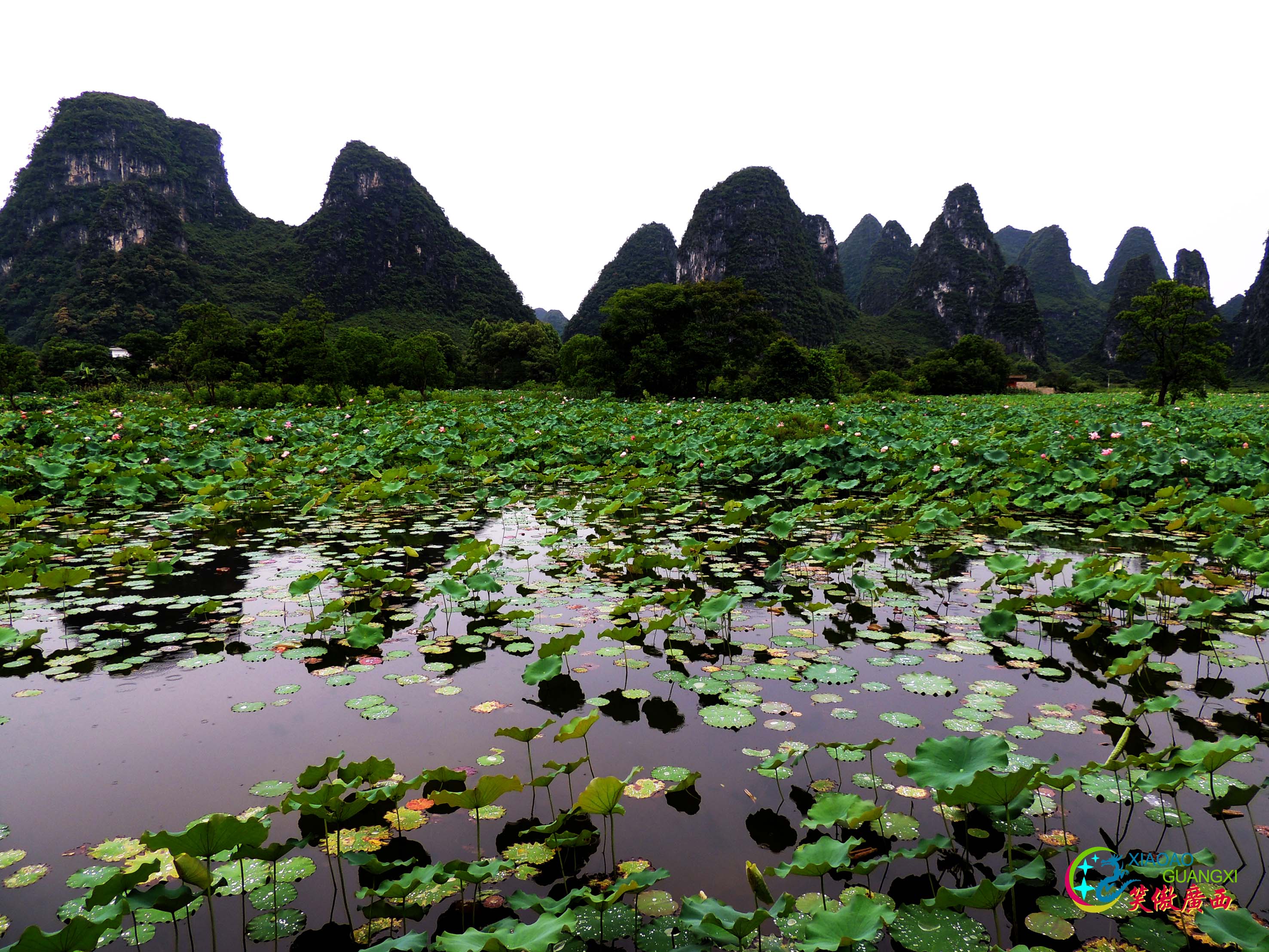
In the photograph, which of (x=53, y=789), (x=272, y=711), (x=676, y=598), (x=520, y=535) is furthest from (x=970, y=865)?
(x=520, y=535)

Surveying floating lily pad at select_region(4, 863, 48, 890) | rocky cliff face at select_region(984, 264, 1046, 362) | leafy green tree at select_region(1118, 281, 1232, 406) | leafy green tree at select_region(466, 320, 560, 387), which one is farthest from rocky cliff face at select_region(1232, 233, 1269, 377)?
floating lily pad at select_region(4, 863, 48, 890)

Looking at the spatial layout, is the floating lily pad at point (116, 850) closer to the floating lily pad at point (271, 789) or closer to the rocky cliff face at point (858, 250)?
the floating lily pad at point (271, 789)

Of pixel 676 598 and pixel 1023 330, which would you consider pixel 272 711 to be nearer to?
pixel 676 598

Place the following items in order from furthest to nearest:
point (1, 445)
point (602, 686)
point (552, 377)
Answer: point (552, 377), point (1, 445), point (602, 686)

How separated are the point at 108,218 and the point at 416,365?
73.8 m

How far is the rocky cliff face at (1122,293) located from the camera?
75.8 m

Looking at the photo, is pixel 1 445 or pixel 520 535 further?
pixel 1 445

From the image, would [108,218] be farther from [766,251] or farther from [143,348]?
[766,251]

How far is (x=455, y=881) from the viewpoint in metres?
1.65

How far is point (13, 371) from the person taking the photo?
57.9ft

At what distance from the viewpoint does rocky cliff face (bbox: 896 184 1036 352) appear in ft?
286

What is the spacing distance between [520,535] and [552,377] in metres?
44.7

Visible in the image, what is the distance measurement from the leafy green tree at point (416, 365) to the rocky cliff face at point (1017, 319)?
76594 millimetres

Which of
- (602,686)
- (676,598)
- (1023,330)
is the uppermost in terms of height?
(1023,330)
